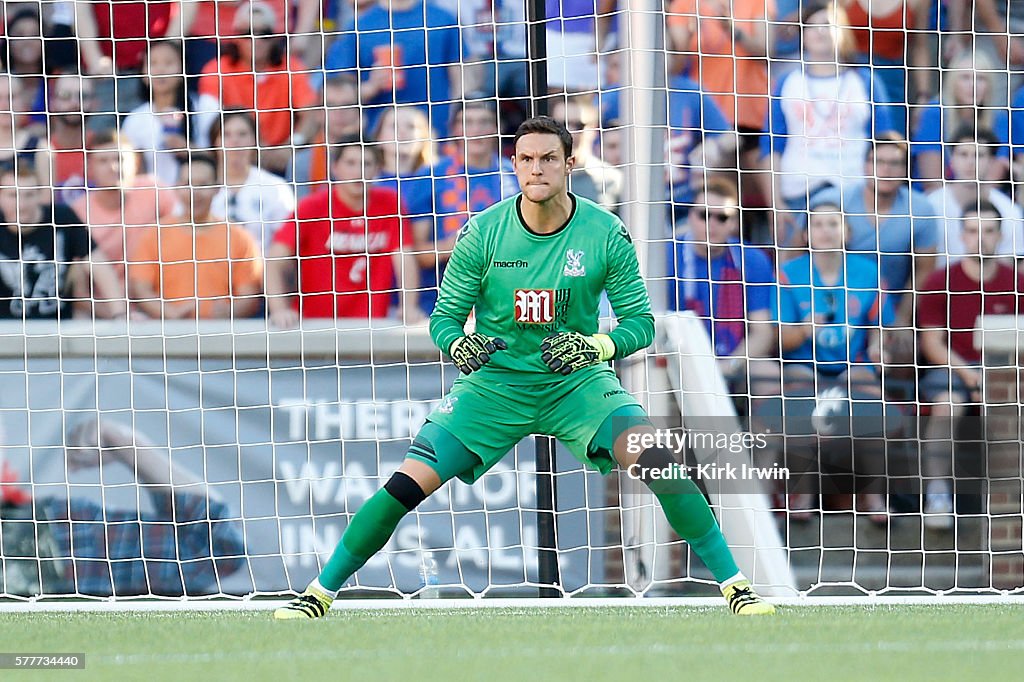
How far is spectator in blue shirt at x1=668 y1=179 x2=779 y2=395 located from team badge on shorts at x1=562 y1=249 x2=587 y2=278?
2020mm

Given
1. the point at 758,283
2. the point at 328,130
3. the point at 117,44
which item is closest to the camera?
the point at 758,283

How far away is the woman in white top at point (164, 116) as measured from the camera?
812cm

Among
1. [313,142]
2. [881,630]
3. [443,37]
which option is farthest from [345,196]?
[881,630]

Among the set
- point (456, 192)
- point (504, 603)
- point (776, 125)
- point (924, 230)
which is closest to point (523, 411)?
point (504, 603)

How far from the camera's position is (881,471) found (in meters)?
7.74

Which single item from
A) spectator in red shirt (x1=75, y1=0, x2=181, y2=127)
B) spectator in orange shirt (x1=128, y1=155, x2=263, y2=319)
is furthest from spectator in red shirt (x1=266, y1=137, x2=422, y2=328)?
spectator in red shirt (x1=75, y1=0, x2=181, y2=127)

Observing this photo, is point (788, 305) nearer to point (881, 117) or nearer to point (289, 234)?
point (881, 117)

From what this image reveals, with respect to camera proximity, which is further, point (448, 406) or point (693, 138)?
point (693, 138)

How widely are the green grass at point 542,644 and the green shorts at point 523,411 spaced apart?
1.98 ft

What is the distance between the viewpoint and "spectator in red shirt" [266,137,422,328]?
311 inches

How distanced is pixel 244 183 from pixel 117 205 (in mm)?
620

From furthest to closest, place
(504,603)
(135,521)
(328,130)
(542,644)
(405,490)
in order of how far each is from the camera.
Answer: (328,130), (135,521), (504,603), (405,490), (542,644)

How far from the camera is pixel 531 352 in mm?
5836

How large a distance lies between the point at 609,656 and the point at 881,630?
1151 millimetres
